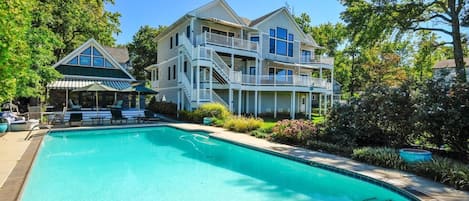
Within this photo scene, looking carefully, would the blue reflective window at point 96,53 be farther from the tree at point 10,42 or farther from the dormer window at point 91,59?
the tree at point 10,42

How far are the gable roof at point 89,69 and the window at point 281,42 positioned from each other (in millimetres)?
13744

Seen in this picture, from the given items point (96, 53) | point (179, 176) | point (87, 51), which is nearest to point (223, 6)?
point (96, 53)

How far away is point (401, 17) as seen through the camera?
19.7 m

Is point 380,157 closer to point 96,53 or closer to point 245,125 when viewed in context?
point 245,125

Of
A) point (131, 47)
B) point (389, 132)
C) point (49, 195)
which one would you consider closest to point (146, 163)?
point (49, 195)

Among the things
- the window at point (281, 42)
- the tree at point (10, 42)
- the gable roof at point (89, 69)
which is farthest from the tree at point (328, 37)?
the tree at point (10, 42)

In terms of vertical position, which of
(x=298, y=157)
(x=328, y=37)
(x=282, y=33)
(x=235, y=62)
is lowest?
Answer: (x=298, y=157)

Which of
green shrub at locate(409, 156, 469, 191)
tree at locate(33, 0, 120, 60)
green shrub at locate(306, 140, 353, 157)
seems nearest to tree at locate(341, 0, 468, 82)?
green shrub at locate(306, 140, 353, 157)

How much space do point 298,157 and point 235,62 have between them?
18.6 m

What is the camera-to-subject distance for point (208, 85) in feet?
77.5

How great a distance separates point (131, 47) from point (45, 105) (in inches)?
Answer: 1112

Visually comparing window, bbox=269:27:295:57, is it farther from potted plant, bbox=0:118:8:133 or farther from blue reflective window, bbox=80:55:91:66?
A: potted plant, bbox=0:118:8:133

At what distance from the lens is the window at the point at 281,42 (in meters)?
29.0

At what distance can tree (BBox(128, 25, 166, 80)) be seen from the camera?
47.5 meters
